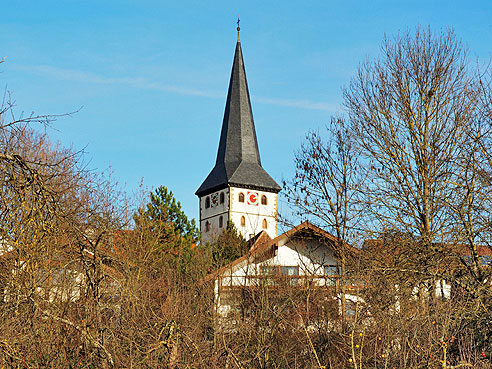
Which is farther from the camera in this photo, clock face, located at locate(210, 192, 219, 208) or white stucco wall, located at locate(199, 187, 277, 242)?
clock face, located at locate(210, 192, 219, 208)

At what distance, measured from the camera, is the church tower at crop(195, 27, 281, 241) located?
2682 inches

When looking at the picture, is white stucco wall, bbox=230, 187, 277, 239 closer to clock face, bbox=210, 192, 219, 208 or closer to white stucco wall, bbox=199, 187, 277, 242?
white stucco wall, bbox=199, 187, 277, 242

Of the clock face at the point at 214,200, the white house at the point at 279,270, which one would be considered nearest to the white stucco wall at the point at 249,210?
the clock face at the point at 214,200

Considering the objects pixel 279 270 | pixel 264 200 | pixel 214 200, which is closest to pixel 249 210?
pixel 264 200

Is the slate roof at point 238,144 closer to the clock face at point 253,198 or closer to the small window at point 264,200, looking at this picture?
the clock face at point 253,198

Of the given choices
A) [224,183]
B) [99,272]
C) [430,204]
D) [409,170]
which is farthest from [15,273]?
[224,183]

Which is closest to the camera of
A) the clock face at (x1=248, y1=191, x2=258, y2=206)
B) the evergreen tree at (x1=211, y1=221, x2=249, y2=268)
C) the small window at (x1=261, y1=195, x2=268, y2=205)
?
the evergreen tree at (x1=211, y1=221, x2=249, y2=268)

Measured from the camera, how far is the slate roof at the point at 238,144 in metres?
67.9

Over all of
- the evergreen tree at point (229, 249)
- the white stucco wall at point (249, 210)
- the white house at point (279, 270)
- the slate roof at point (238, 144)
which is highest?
the slate roof at point (238, 144)

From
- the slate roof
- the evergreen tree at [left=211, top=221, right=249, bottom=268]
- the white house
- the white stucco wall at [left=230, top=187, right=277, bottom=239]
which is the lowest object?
the white house

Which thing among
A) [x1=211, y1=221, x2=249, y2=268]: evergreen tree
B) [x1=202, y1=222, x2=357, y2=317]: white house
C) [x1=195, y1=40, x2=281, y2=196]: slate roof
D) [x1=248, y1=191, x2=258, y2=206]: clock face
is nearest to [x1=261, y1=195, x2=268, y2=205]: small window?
[x1=248, y1=191, x2=258, y2=206]: clock face

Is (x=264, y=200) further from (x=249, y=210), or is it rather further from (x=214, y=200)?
(x=214, y=200)

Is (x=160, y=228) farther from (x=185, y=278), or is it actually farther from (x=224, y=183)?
(x=224, y=183)

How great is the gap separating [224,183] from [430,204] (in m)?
53.2
